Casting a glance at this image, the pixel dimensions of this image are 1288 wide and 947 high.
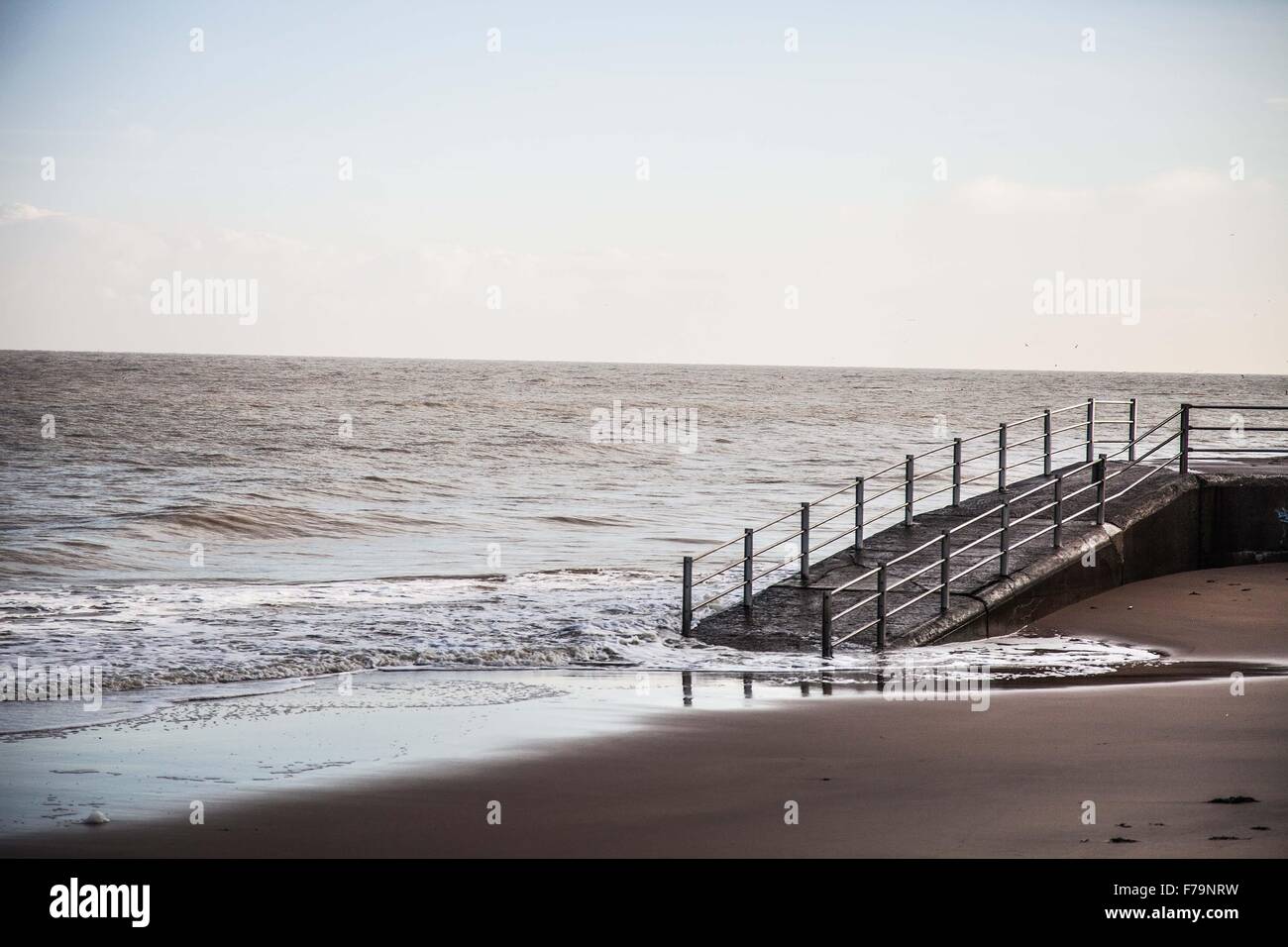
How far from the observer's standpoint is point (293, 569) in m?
18.3

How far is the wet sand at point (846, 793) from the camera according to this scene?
602 centimetres

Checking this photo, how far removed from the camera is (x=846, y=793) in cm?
691

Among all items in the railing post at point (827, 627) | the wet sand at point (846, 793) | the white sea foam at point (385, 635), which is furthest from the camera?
the white sea foam at point (385, 635)

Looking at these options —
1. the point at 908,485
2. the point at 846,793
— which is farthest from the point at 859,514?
the point at 846,793

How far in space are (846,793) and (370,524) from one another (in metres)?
17.8

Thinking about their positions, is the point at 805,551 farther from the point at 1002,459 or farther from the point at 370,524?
the point at 370,524

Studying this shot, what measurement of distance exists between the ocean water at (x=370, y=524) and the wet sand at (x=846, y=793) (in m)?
2.66

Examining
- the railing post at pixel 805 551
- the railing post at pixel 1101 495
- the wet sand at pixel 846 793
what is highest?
the railing post at pixel 1101 495

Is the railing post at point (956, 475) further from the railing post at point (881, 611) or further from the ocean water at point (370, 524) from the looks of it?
the railing post at point (881, 611)

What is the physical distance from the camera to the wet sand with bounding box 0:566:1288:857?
602 centimetres

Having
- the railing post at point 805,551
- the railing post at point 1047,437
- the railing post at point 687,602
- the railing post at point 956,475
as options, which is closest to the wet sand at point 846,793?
the railing post at point 687,602
